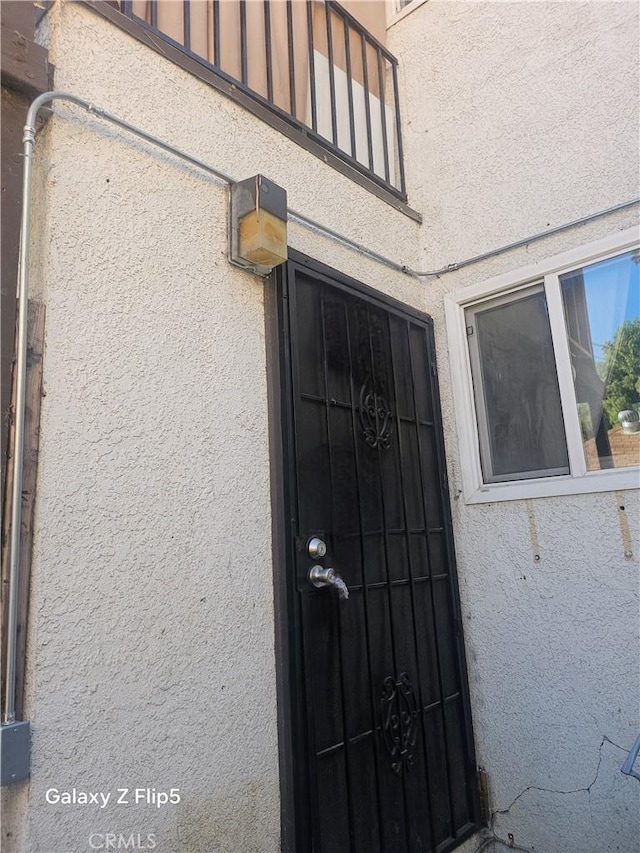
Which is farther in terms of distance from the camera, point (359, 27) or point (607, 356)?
point (359, 27)

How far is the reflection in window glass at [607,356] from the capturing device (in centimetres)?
234

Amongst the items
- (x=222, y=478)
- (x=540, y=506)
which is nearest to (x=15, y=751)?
(x=222, y=478)

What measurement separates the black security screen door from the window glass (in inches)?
10.8

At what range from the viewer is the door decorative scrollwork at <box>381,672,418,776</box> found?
2160 millimetres

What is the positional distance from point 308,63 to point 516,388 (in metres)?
1.84

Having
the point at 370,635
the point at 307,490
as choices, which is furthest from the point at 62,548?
the point at 370,635

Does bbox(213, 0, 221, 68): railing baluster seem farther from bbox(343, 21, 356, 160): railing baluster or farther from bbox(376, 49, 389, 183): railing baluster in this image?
bbox(376, 49, 389, 183): railing baluster

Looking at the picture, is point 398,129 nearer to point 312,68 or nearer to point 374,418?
point 312,68

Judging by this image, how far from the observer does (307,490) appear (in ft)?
6.71

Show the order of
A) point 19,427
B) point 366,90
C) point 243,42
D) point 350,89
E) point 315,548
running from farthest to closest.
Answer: point 366,90, point 350,89, point 243,42, point 315,548, point 19,427

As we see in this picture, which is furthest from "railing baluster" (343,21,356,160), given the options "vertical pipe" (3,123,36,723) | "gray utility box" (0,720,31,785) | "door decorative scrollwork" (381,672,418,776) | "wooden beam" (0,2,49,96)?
"gray utility box" (0,720,31,785)

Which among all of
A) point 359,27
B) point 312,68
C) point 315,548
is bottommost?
point 315,548

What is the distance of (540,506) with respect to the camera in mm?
2480

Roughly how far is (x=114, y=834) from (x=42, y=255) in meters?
1.46
